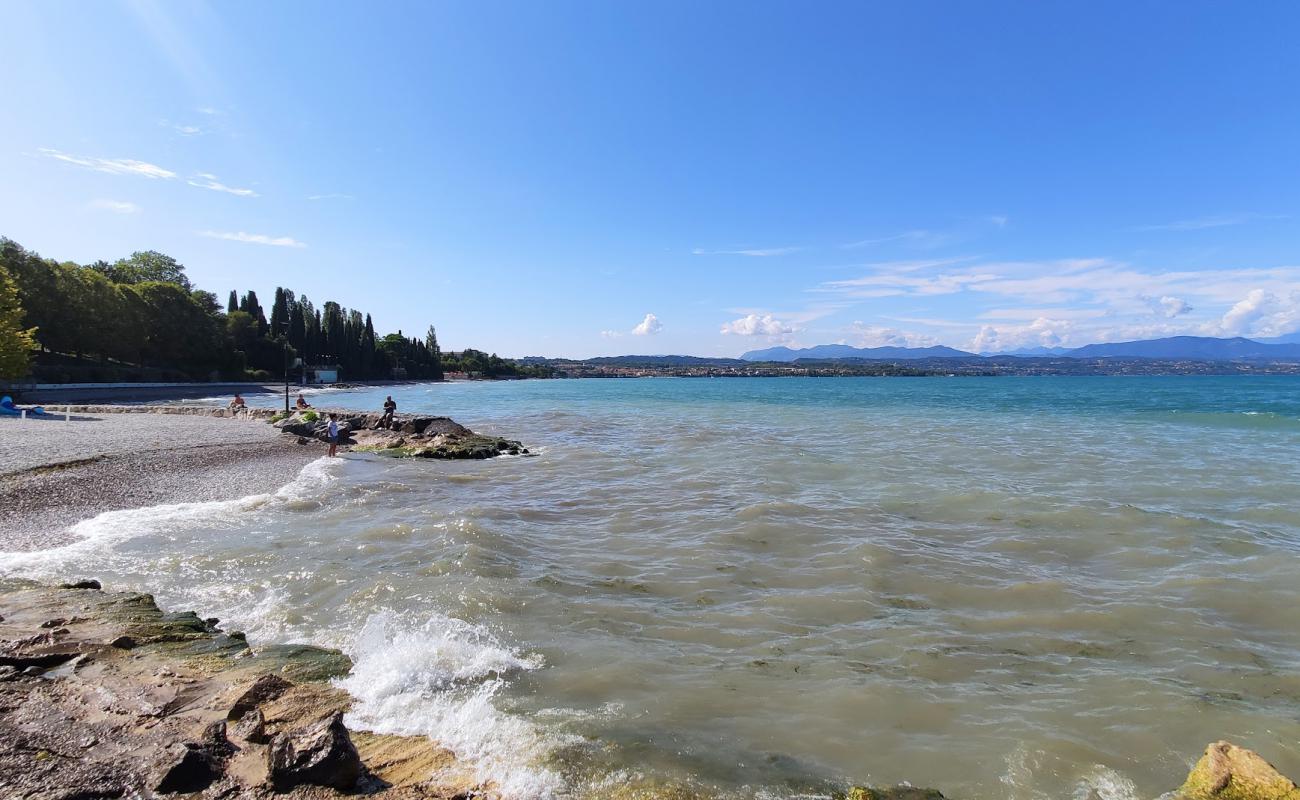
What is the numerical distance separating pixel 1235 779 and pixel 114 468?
72.5 feet

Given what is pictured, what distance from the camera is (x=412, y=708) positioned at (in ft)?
17.0

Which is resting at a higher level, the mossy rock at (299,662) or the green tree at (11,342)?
the green tree at (11,342)

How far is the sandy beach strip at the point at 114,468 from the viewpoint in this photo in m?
11.8

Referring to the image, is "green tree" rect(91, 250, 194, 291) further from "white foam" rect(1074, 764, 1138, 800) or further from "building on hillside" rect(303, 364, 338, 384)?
"white foam" rect(1074, 764, 1138, 800)

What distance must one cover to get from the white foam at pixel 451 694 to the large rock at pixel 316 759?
870 millimetres

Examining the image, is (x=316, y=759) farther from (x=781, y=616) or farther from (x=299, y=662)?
(x=781, y=616)

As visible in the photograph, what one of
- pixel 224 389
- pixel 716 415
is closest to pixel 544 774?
pixel 716 415

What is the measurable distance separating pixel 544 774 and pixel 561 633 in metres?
2.86

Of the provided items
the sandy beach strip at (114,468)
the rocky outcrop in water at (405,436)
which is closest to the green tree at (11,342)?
the sandy beach strip at (114,468)

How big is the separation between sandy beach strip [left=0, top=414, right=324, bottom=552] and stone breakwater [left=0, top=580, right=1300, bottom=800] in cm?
632

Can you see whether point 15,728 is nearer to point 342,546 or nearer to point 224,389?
point 342,546

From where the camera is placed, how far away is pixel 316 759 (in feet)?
12.2

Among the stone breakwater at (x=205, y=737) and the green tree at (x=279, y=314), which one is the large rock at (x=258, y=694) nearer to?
the stone breakwater at (x=205, y=737)

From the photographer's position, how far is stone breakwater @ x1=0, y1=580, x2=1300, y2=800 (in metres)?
3.69
